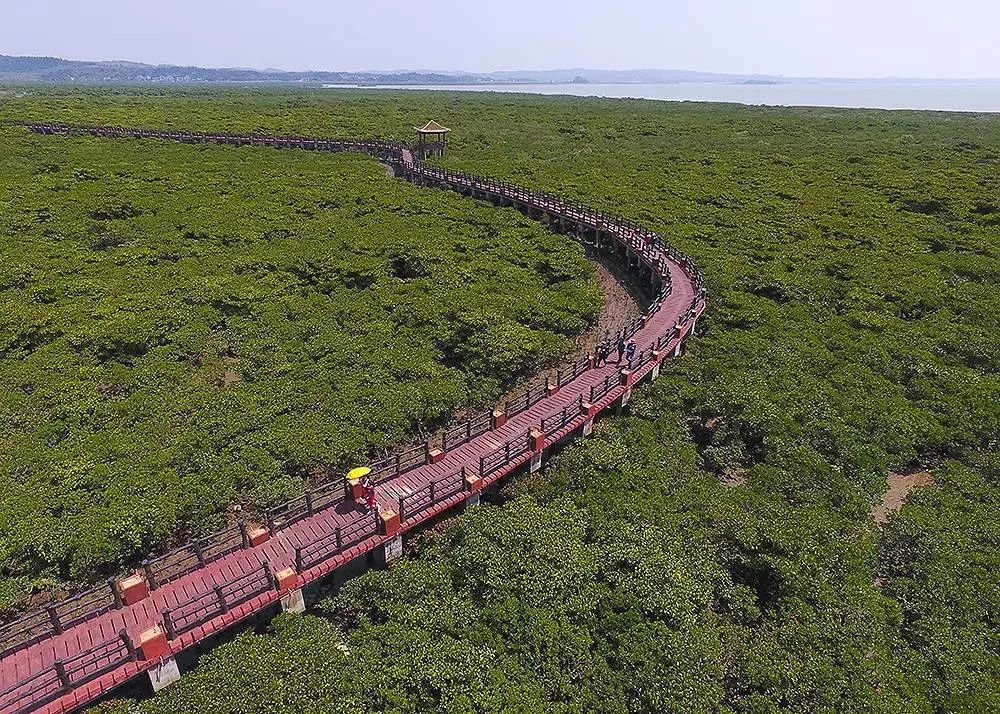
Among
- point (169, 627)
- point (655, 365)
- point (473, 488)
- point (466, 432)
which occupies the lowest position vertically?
point (169, 627)

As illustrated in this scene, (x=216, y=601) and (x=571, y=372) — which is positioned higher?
(x=571, y=372)

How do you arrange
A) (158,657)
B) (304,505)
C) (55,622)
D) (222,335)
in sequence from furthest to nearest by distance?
(222,335) < (304,505) < (55,622) < (158,657)

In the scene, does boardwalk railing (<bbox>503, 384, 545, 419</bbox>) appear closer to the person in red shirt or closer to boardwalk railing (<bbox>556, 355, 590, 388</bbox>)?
boardwalk railing (<bbox>556, 355, 590, 388</bbox>)

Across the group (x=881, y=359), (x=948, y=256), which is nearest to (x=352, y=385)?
(x=881, y=359)

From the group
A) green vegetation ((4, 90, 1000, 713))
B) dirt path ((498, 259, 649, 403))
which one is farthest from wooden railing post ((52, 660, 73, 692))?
dirt path ((498, 259, 649, 403))

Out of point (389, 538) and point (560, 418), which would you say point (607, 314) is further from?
point (389, 538)

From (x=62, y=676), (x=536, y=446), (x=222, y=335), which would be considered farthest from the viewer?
(x=222, y=335)

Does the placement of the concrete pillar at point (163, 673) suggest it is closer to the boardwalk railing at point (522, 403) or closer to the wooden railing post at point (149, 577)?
the wooden railing post at point (149, 577)

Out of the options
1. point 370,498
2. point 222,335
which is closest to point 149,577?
point 370,498
